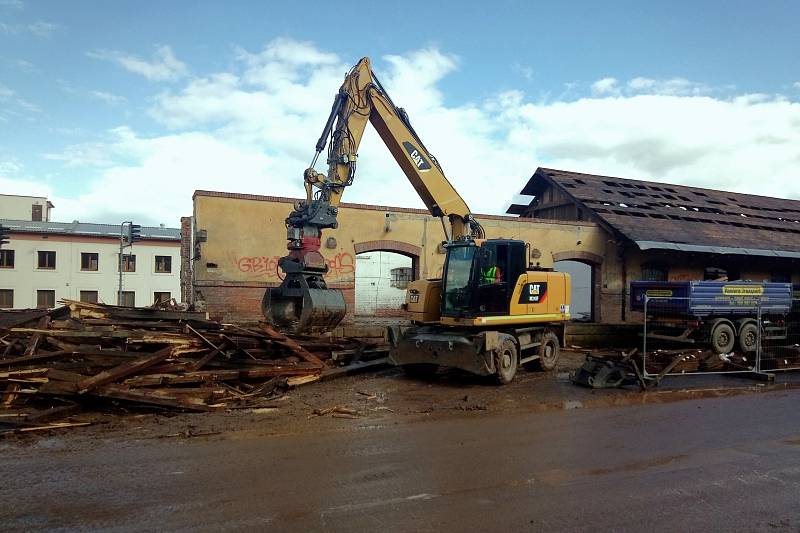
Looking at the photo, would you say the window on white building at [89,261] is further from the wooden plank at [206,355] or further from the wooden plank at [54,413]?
the wooden plank at [54,413]

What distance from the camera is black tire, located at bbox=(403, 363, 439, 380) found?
469 inches

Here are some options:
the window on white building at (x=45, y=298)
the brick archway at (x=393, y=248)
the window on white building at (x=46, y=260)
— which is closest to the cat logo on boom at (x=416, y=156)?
the brick archway at (x=393, y=248)

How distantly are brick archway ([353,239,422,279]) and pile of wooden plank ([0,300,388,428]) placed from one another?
7938 mm

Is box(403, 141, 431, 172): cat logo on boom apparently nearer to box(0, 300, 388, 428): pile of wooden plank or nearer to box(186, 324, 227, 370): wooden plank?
box(0, 300, 388, 428): pile of wooden plank

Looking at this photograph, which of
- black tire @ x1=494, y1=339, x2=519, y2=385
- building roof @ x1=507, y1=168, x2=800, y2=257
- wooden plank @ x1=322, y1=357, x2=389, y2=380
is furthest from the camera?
building roof @ x1=507, y1=168, x2=800, y2=257

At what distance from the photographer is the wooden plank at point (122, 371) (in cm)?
805

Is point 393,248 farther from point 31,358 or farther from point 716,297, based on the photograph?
point 31,358

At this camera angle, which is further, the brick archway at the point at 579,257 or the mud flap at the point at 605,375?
the brick archway at the point at 579,257

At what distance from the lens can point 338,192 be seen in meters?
12.7

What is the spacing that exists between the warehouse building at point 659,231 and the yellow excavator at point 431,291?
10983mm

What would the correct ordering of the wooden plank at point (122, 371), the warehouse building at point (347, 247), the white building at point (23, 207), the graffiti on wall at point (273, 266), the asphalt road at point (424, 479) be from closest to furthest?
the asphalt road at point (424, 479), the wooden plank at point (122, 371), the warehouse building at point (347, 247), the graffiti on wall at point (273, 266), the white building at point (23, 207)

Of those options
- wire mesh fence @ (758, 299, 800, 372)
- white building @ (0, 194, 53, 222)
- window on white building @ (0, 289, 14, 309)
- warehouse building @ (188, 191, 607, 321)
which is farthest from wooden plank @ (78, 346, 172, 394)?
white building @ (0, 194, 53, 222)

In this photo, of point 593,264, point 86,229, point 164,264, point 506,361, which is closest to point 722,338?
point 506,361

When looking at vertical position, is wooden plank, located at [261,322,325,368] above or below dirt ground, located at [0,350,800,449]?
above
